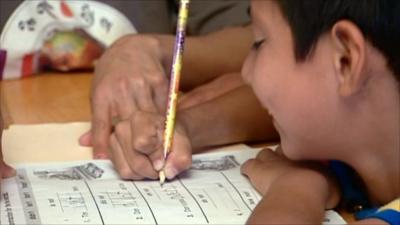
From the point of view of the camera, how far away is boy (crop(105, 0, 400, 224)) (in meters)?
0.77

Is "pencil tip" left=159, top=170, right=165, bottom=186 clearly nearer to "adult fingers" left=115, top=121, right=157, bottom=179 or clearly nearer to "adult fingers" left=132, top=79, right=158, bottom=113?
"adult fingers" left=115, top=121, right=157, bottom=179

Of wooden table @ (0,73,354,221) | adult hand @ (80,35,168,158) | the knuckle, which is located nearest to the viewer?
the knuckle

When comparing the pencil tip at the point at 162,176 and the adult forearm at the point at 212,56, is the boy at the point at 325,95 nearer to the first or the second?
the pencil tip at the point at 162,176

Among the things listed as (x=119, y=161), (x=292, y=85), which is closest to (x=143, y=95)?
(x=119, y=161)

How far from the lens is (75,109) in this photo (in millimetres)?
1178

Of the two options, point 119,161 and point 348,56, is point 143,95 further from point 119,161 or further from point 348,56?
point 348,56

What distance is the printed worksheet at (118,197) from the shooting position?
80cm

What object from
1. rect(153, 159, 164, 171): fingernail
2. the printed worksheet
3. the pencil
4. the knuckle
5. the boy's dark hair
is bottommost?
the printed worksheet

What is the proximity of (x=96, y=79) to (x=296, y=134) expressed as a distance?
1.08 ft

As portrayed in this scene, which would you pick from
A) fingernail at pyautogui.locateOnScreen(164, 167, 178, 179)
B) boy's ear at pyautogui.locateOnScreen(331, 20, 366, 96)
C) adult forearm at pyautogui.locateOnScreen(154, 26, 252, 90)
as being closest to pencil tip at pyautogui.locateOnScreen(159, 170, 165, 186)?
fingernail at pyautogui.locateOnScreen(164, 167, 178, 179)

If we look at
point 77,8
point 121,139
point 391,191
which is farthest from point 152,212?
point 77,8

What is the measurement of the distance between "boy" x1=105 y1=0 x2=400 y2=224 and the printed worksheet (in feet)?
0.07

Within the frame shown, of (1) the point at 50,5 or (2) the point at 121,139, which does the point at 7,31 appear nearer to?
(1) the point at 50,5

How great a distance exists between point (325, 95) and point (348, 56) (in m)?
0.05
